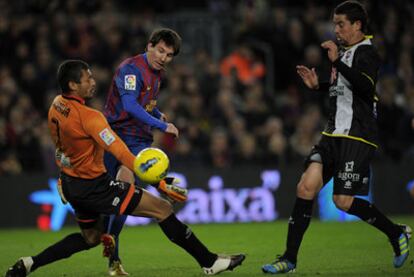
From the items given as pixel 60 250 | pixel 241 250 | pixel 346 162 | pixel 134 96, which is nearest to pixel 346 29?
pixel 346 162

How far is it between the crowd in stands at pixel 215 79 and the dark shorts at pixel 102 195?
24.0 ft

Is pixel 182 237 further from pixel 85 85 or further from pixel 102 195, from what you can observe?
pixel 85 85

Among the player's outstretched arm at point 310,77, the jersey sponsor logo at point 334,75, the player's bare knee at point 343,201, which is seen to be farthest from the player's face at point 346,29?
the player's bare knee at point 343,201

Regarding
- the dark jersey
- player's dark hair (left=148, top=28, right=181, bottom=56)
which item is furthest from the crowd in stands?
the dark jersey

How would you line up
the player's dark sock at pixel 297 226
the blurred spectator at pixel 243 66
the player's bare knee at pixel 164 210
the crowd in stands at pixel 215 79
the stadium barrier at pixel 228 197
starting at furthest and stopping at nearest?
the blurred spectator at pixel 243 66
the crowd in stands at pixel 215 79
the stadium barrier at pixel 228 197
the player's dark sock at pixel 297 226
the player's bare knee at pixel 164 210

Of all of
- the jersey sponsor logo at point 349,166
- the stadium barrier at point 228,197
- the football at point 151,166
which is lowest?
the stadium barrier at point 228,197

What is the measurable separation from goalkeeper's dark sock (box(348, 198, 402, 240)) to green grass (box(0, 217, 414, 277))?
1.11 feet

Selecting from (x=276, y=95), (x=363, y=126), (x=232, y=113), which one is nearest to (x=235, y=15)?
(x=276, y=95)

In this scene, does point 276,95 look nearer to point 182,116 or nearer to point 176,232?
point 182,116

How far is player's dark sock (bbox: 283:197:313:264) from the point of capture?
7656mm

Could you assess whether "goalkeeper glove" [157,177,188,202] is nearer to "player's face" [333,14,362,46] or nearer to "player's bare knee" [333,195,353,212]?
"player's bare knee" [333,195,353,212]

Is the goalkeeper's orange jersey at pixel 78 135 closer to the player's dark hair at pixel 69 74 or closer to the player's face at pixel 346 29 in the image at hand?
the player's dark hair at pixel 69 74

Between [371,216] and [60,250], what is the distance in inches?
110

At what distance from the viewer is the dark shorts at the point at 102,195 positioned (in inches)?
287
